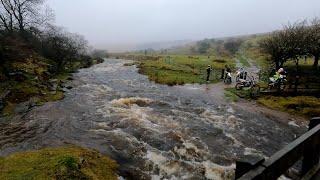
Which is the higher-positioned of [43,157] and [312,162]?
[312,162]

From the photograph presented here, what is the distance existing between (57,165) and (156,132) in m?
7.78

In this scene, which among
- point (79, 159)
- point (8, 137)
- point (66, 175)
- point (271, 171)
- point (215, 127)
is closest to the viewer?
point (271, 171)

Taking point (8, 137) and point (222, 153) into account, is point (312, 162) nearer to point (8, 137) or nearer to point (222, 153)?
point (222, 153)

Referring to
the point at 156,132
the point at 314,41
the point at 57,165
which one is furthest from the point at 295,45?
the point at 57,165

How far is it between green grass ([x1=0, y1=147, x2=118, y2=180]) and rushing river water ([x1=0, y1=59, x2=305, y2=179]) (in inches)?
34.9

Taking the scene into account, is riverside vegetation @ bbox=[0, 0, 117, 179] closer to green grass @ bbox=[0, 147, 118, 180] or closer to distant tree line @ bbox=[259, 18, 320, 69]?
green grass @ bbox=[0, 147, 118, 180]

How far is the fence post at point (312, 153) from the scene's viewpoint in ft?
20.4

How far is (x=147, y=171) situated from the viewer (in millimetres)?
13828

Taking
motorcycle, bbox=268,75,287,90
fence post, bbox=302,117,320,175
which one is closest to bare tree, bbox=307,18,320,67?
motorcycle, bbox=268,75,287,90

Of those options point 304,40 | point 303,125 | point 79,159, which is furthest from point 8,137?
point 304,40

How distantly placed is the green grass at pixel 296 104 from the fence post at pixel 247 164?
2397 centimetres

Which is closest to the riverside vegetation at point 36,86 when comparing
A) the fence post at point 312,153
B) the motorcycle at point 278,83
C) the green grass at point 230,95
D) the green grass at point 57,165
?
the green grass at point 57,165

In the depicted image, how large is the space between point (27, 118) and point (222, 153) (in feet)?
44.4

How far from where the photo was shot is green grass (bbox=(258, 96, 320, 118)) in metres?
26.4
